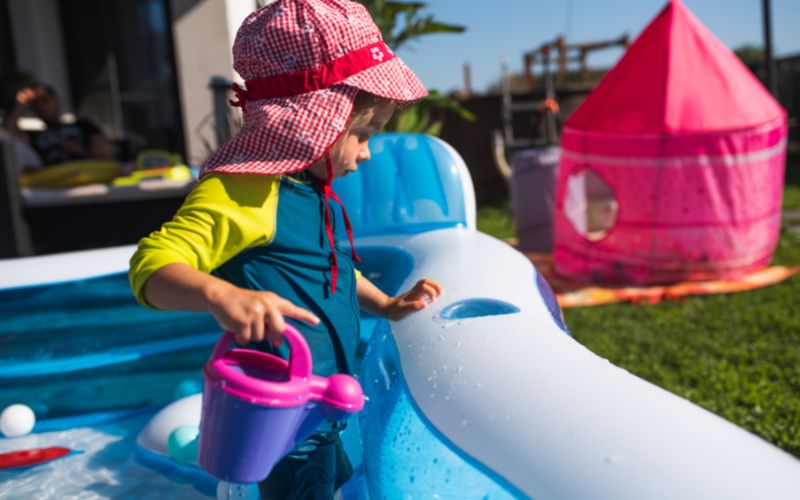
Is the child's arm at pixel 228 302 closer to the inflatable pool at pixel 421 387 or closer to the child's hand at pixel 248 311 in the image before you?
the child's hand at pixel 248 311

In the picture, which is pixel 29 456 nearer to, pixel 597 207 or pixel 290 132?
pixel 290 132

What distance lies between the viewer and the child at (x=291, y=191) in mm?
1204

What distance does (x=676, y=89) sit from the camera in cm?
502

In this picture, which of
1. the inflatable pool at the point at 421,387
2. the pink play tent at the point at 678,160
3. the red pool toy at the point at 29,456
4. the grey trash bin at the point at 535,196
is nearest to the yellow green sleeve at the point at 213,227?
the inflatable pool at the point at 421,387

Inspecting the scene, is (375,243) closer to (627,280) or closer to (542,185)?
(627,280)

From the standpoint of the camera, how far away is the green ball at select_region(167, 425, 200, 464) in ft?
7.54

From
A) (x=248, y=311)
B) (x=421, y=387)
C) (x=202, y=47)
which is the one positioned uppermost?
(x=202, y=47)

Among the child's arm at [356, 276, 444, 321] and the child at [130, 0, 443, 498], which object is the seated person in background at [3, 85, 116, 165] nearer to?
the child's arm at [356, 276, 444, 321]

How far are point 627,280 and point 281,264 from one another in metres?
4.18

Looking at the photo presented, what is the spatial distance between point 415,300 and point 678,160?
3659 mm

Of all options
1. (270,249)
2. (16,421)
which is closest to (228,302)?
(270,249)

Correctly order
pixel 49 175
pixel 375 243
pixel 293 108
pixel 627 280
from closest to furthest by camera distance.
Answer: pixel 293 108 < pixel 375 243 < pixel 49 175 < pixel 627 280

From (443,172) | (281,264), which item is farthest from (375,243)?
(281,264)

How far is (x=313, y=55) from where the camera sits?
1.35 metres
